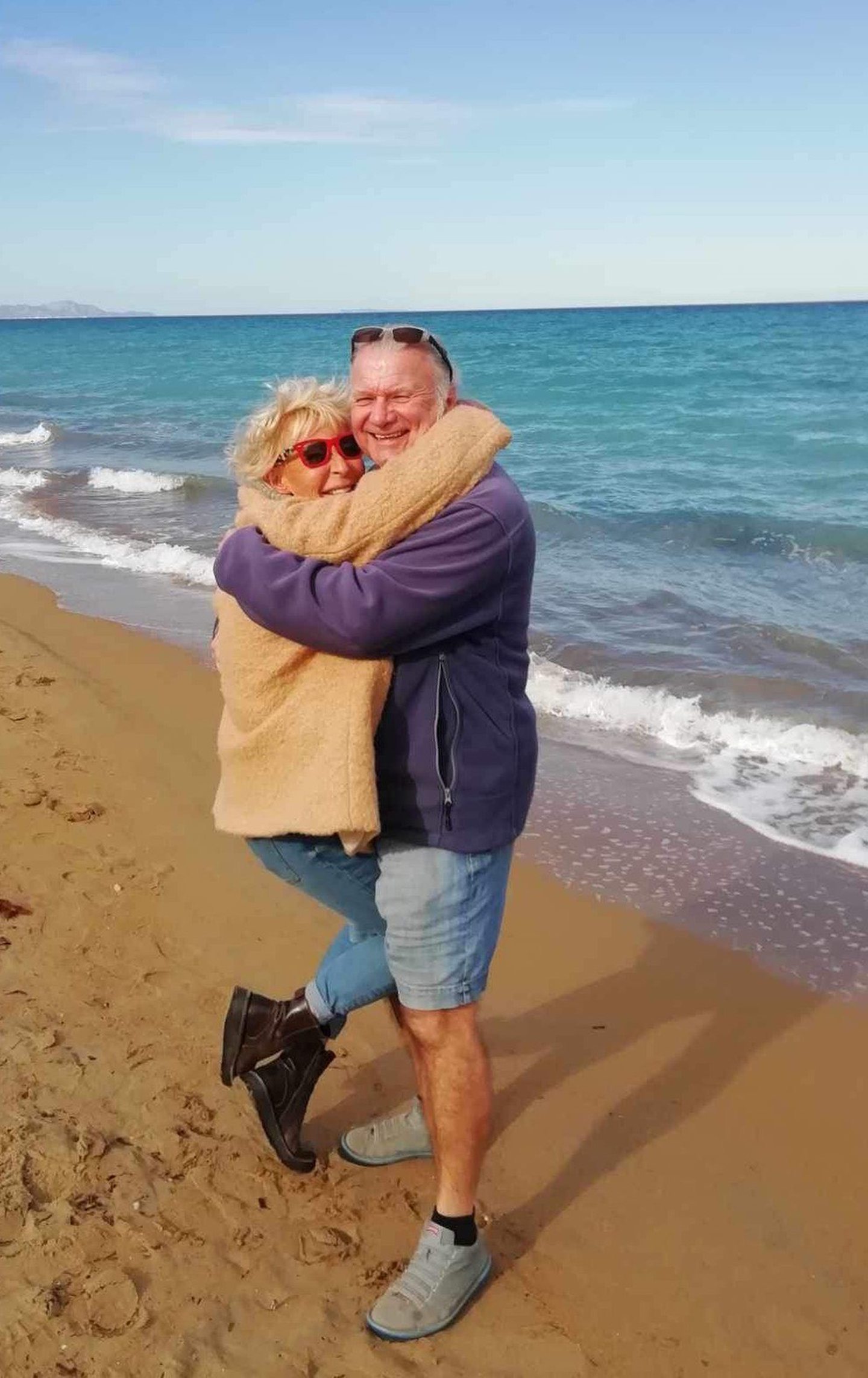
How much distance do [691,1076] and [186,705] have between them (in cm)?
374

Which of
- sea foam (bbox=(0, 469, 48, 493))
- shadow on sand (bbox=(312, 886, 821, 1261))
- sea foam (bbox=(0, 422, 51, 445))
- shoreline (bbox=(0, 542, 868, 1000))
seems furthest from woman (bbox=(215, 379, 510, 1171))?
sea foam (bbox=(0, 422, 51, 445))

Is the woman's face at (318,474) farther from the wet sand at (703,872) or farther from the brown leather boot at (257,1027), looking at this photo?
the wet sand at (703,872)

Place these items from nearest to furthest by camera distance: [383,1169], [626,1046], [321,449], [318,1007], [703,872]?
[321,449] → [318,1007] → [383,1169] → [626,1046] → [703,872]

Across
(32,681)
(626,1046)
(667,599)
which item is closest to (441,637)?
(626,1046)

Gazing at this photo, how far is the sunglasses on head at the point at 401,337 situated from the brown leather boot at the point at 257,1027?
5.23ft

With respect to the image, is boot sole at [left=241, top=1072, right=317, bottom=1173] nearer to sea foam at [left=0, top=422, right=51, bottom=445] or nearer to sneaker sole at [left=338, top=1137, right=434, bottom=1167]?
sneaker sole at [left=338, top=1137, right=434, bottom=1167]

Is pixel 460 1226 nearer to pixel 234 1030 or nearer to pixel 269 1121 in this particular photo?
pixel 269 1121

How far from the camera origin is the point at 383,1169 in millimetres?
3107

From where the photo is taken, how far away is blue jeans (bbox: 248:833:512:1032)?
2.47 meters

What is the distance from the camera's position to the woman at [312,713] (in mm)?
2287

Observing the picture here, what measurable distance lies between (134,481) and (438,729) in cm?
1535

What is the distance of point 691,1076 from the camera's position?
356 centimetres

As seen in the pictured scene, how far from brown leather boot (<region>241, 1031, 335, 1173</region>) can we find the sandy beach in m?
0.07

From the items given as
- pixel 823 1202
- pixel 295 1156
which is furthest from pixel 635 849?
pixel 295 1156
